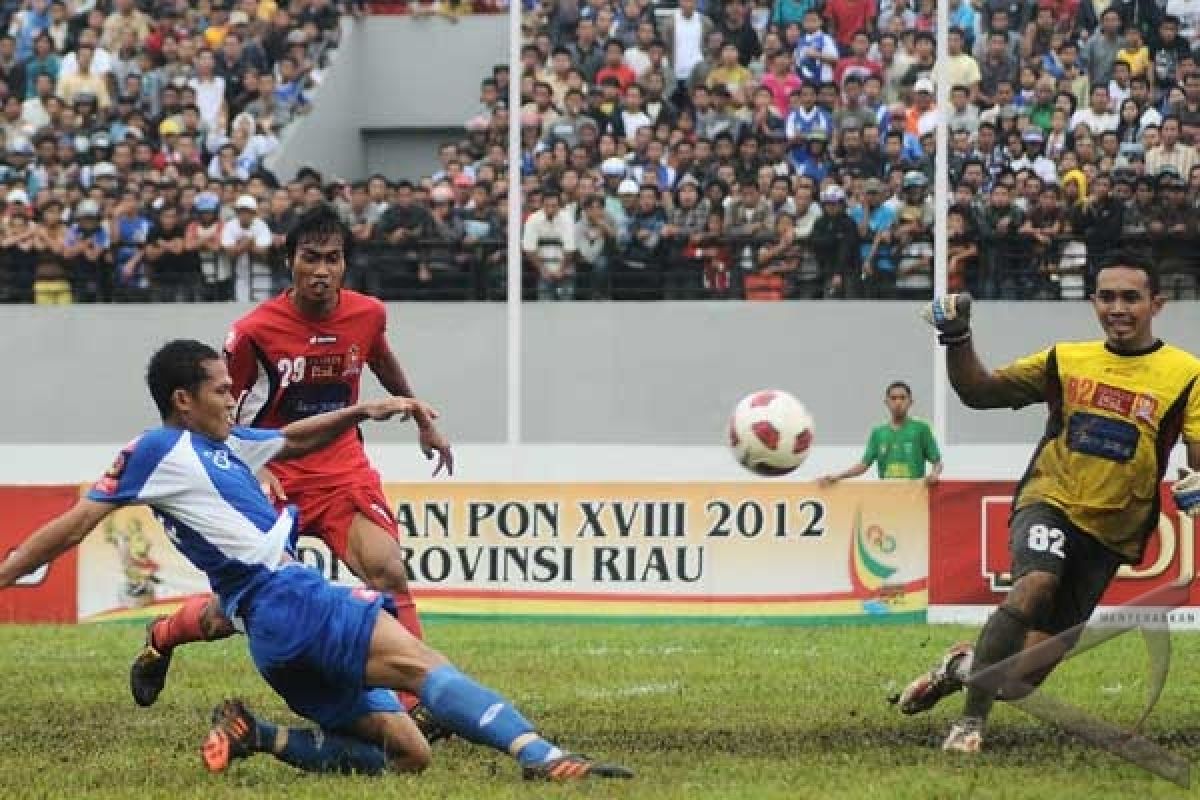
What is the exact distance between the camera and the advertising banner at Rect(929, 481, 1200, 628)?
15.2 meters

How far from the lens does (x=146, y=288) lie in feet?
67.8

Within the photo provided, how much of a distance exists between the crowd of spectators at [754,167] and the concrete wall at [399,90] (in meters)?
3.51

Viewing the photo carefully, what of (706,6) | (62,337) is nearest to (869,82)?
(706,6)

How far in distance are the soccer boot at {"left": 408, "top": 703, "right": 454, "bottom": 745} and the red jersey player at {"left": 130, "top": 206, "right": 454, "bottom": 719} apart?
36 centimetres

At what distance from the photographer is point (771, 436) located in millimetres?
9945

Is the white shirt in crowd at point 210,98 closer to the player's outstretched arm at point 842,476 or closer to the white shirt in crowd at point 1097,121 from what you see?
the player's outstretched arm at point 842,476

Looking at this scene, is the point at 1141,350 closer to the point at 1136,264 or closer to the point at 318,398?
the point at 1136,264

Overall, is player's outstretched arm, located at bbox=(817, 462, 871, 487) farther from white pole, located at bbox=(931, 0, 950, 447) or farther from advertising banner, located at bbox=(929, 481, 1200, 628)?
white pole, located at bbox=(931, 0, 950, 447)

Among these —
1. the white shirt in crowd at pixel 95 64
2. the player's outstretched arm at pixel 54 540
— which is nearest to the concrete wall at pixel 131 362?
the white shirt in crowd at pixel 95 64

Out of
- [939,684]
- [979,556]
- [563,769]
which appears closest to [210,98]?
[979,556]

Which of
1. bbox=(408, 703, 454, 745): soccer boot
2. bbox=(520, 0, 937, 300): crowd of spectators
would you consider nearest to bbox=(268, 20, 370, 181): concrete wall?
bbox=(520, 0, 937, 300): crowd of spectators

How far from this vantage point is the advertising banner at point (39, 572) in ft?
51.9

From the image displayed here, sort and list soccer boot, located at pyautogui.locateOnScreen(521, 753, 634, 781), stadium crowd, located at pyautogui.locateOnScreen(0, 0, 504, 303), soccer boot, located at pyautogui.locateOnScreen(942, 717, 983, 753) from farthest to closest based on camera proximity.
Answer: stadium crowd, located at pyautogui.locateOnScreen(0, 0, 504, 303)
soccer boot, located at pyautogui.locateOnScreen(942, 717, 983, 753)
soccer boot, located at pyautogui.locateOnScreen(521, 753, 634, 781)

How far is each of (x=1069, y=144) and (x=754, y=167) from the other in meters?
2.78
